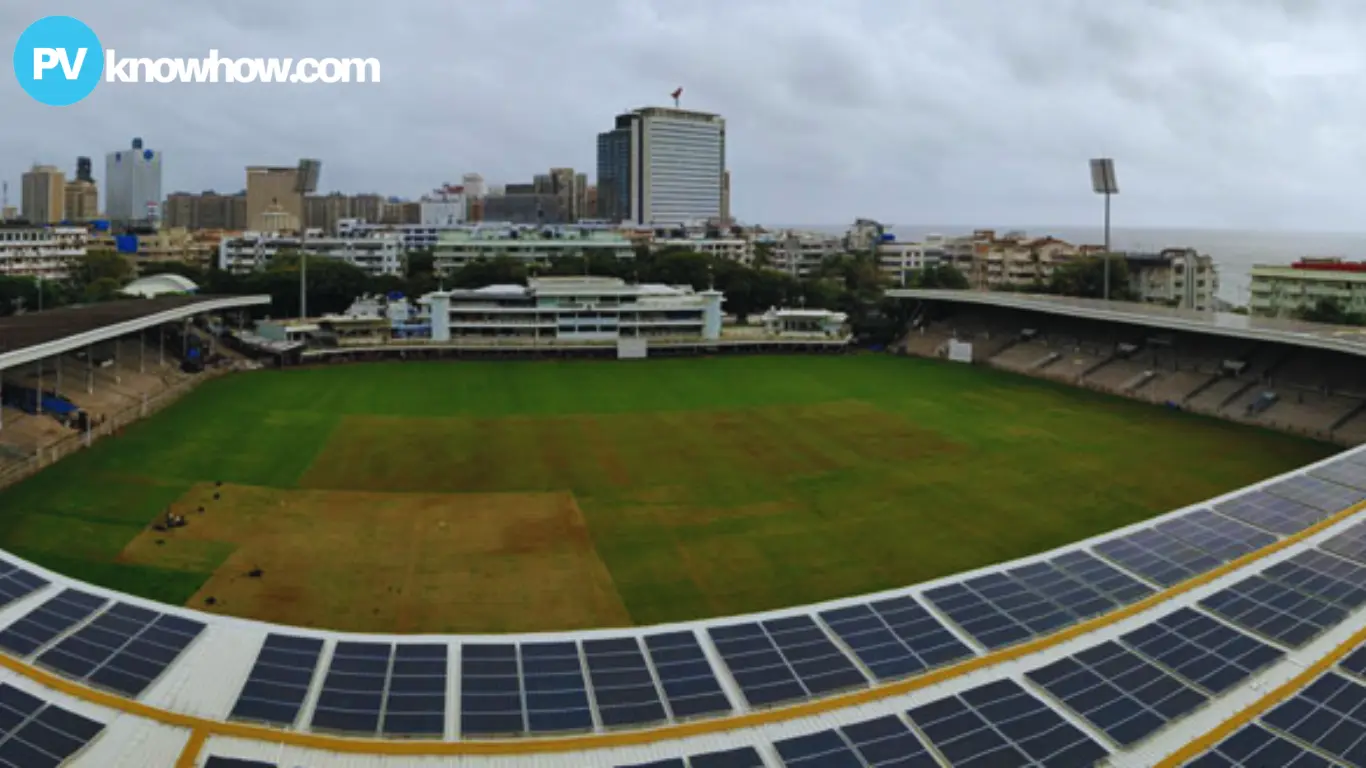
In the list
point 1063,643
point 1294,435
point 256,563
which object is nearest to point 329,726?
point 1063,643

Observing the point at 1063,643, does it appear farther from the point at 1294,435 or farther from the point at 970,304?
the point at 970,304

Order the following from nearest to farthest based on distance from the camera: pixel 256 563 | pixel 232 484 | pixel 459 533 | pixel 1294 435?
1. pixel 256 563
2. pixel 459 533
3. pixel 232 484
4. pixel 1294 435

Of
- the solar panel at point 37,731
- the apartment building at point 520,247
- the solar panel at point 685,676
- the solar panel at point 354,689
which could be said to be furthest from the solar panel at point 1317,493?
the apartment building at point 520,247

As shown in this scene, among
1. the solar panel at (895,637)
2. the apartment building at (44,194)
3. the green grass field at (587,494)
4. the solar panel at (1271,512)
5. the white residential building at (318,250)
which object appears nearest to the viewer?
the solar panel at (895,637)

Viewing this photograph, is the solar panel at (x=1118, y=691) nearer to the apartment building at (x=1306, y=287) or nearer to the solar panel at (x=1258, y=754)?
the solar panel at (x=1258, y=754)

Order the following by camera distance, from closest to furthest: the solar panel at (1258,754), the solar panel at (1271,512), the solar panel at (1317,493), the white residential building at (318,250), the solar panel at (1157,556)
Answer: the solar panel at (1258,754) → the solar panel at (1157,556) → the solar panel at (1271,512) → the solar panel at (1317,493) → the white residential building at (318,250)

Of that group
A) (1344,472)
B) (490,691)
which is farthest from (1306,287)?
(490,691)
